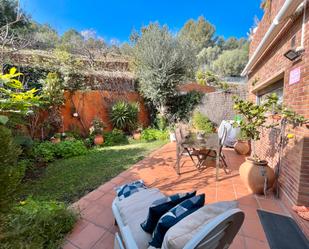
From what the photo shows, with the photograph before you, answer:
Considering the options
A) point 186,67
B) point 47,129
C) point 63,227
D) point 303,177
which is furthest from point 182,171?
point 186,67

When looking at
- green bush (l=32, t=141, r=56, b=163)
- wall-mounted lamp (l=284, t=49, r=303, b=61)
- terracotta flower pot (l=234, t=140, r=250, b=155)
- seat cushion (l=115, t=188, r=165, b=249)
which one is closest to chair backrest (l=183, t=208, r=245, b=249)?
seat cushion (l=115, t=188, r=165, b=249)

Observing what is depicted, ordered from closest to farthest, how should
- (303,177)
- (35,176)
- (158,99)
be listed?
1. (303,177)
2. (35,176)
3. (158,99)

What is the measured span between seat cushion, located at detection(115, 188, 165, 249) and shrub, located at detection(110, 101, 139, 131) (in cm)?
549

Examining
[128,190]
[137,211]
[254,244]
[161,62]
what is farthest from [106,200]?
[161,62]

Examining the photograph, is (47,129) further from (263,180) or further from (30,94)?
(263,180)

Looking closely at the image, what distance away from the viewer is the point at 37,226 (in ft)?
5.99

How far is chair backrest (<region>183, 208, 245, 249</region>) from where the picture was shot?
0.88 m

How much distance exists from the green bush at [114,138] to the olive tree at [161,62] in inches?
91.5

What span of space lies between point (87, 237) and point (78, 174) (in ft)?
6.12

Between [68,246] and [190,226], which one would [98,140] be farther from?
[190,226]

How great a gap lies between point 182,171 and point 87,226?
2271 mm

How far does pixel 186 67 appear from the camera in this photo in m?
7.90

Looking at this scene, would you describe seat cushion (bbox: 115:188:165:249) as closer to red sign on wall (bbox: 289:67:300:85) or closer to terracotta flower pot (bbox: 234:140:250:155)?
red sign on wall (bbox: 289:67:300:85)

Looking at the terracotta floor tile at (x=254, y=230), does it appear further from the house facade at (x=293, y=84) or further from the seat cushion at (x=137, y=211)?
the seat cushion at (x=137, y=211)
